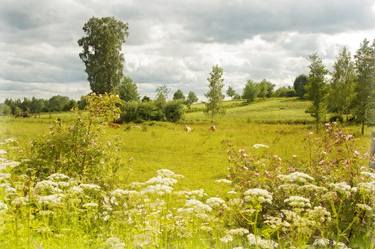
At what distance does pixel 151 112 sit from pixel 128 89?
3.11 m

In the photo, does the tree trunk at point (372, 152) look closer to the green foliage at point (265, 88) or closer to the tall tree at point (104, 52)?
Answer: the tall tree at point (104, 52)

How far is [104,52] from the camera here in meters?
12.8

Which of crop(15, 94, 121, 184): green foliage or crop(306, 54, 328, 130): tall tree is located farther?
crop(306, 54, 328, 130): tall tree

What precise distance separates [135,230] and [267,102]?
1332 inches

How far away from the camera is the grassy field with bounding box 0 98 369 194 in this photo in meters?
13.4

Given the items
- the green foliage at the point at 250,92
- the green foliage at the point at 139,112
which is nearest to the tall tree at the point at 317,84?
the green foliage at the point at 250,92

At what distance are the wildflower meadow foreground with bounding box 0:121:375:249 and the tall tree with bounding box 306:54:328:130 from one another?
18169mm

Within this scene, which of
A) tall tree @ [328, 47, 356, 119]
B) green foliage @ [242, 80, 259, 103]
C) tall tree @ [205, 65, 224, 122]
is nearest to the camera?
tall tree @ [205, 65, 224, 122]

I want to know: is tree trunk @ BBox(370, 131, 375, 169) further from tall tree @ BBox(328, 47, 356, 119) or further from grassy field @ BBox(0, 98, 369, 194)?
tall tree @ BBox(328, 47, 356, 119)

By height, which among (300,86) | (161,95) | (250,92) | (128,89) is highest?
(300,86)

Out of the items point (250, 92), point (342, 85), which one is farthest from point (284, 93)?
point (342, 85)

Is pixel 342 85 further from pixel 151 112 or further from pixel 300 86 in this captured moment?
pixel 151 112

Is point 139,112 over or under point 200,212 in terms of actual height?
over

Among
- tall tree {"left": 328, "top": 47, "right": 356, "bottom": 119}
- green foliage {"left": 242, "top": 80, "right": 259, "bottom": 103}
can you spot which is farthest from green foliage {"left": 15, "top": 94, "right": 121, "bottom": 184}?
green foliage {"left": 242, "top": 80, "right": 259, "bottom": 103}
